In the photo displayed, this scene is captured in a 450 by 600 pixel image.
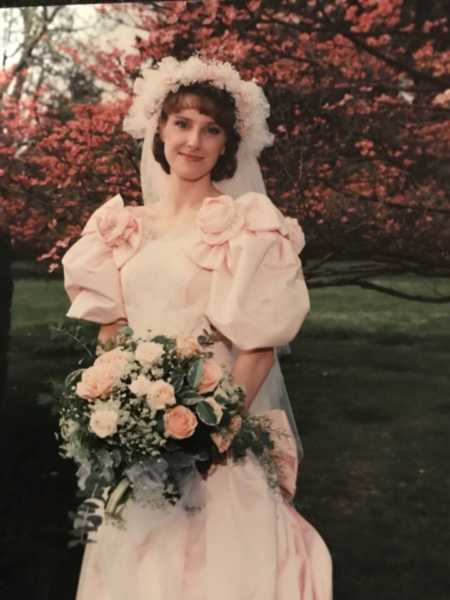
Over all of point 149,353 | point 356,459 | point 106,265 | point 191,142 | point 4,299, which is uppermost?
point 191,142

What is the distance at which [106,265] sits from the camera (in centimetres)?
259

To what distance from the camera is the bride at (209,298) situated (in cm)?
232

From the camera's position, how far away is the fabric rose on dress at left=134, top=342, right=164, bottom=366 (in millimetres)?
2158

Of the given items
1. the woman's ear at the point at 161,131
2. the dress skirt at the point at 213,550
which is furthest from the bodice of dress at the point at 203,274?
the dress skirt at the point at 213,550

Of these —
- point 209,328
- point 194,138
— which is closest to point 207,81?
point 194,138

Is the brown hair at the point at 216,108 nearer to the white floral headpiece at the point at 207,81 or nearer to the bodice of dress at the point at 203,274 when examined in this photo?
the white floral headpiece at the point at 207,81

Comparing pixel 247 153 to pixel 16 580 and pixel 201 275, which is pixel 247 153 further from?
pixel 16 580

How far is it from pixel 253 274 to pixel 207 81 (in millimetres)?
596

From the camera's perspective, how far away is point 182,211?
2641mm

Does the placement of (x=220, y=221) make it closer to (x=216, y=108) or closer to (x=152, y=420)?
(x=216, y=108)

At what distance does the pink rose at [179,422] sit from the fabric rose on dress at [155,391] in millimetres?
24

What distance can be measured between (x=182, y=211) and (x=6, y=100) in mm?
1330

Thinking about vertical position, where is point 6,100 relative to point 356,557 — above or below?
above

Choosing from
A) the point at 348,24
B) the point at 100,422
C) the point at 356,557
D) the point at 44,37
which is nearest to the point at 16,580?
the point at 356,557
